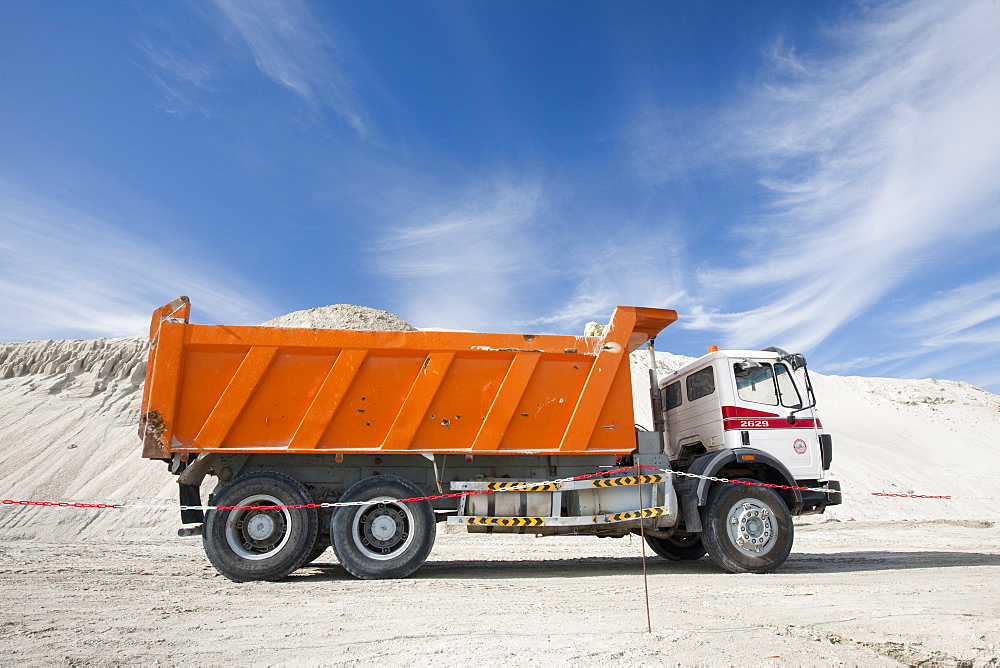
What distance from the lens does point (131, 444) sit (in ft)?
73.1

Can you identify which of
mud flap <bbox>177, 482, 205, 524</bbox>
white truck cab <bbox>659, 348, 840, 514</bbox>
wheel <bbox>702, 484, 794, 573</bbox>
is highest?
white truck cab <bbox>659, 348, 840, 514</bbox>

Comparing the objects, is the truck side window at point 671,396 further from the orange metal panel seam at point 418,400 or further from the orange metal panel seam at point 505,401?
the orange metal panel seam at point 418,400

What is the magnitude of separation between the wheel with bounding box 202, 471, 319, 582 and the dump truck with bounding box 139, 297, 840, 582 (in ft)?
0.06

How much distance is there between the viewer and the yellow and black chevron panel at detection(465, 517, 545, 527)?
7277 mm

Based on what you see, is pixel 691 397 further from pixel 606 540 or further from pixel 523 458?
pixel 606 540

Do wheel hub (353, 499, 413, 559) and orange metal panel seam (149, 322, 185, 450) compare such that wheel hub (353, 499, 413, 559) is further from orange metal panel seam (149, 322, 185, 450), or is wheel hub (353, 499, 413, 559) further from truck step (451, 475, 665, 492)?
orange metal panel seam (149, 322, 185, 450)

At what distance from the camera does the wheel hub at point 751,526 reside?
7559mm

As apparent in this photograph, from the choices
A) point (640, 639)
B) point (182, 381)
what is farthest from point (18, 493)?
point (640, 639)

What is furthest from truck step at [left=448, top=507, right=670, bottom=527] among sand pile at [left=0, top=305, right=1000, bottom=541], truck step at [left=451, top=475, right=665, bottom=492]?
sand pile at [left=0, top=305, right=1000, bottom=541]

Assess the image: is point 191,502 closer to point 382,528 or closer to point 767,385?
point 382,528

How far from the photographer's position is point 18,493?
18.6 metres

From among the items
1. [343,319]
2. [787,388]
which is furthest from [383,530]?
[343,319]

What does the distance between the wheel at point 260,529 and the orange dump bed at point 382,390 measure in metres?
0.46

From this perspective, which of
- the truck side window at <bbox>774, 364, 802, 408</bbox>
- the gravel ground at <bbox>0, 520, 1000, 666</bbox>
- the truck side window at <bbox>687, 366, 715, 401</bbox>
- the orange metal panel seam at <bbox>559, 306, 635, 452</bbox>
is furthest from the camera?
the truck side window at <bbox>687, 366, 715, 401</bbox>
